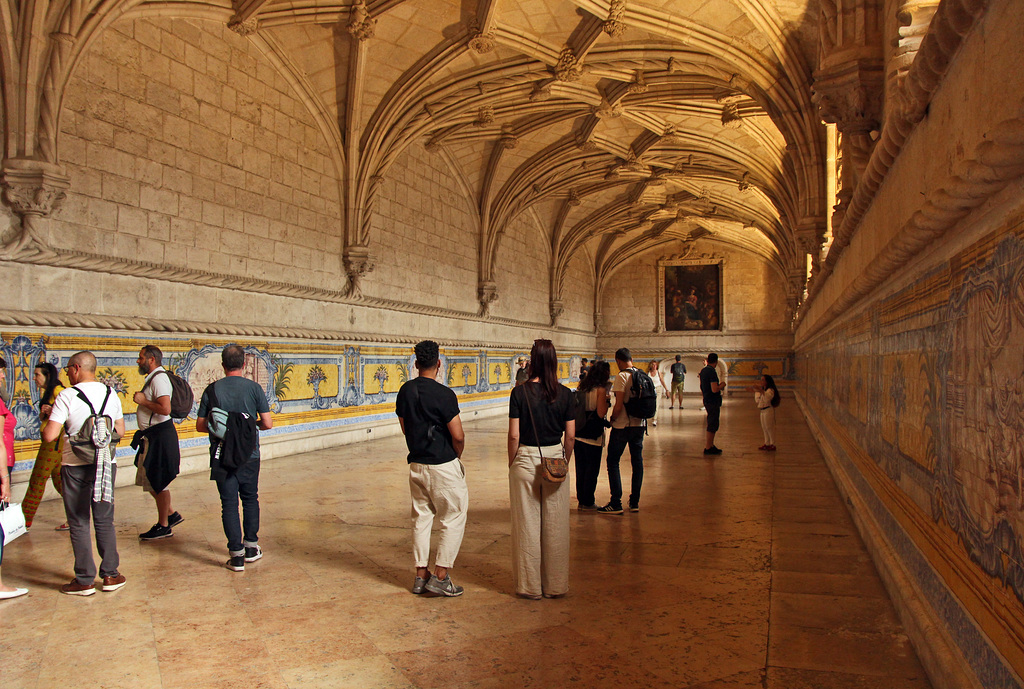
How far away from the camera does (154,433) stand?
495 centimetres

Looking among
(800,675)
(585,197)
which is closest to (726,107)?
(585,197)

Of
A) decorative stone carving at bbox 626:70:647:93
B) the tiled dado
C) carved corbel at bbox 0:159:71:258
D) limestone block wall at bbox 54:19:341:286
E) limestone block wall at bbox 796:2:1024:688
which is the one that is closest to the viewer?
limestone block wall at bbox 796:2:1024:688

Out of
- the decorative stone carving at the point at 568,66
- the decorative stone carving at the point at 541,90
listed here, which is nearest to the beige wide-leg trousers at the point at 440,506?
the decorative stone carving at the point at 568,66

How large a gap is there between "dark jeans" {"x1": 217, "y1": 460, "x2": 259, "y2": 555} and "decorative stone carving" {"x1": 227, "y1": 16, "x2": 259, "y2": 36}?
6741mm

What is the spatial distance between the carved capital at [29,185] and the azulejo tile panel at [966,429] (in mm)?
6871

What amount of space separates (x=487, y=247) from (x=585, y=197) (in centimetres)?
471

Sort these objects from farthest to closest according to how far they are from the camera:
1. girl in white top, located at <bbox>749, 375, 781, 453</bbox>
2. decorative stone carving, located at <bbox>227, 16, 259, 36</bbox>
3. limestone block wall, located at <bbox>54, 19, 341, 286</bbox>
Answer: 1. girl in white top, located at <bbox>749, 375, 781, 453</bbox>
2. decorative stone carving, located at <bbox>227, 16, 259, 36</bbox>
3. limestone block wall, located at <bbox>54, 19, 341, 286</bbox>

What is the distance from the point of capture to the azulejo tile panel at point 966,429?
1896 millimetres

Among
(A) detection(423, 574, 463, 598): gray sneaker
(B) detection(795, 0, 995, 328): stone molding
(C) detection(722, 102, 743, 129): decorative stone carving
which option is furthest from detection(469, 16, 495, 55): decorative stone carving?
(A) detection(423, 574, 463, 598): gray sneaker

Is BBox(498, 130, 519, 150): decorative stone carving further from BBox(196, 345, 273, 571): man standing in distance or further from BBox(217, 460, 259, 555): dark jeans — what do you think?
BBox(217, 460, 259, 555): dark jeans

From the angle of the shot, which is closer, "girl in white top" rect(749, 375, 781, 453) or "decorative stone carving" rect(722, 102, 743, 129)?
"girl in white top" rect(749, 375, 781, 453)

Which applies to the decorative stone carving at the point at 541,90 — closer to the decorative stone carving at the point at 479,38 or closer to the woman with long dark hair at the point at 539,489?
the decorative stone carving at the point at 479,38

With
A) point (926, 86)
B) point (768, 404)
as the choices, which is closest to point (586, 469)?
point (926, 86)

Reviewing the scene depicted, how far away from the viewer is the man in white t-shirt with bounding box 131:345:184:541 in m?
4.88
